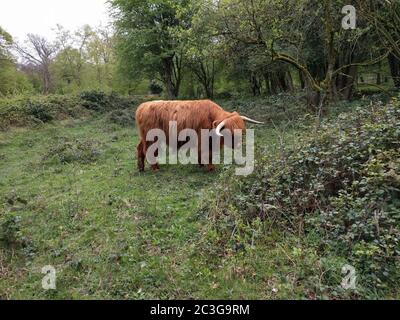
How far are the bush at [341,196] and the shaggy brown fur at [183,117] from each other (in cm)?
223

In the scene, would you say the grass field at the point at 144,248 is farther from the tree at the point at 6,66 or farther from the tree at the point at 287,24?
the tree at the point at 6,66

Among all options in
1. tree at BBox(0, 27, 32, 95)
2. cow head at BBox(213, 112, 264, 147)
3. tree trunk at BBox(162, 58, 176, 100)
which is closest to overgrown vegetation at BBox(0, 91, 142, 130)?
tree trunk at BBox(162, 58, 176, 100)

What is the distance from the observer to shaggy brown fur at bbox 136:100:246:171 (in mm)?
7867

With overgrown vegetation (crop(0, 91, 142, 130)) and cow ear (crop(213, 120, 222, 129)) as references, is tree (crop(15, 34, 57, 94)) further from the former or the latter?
cow ear (crop(213, 120, 222, 129))

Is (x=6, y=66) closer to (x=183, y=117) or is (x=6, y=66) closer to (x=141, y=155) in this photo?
(x=141, y=155)

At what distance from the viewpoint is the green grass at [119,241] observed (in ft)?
12.8

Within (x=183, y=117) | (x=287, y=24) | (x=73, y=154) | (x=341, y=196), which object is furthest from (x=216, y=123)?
(x=287, y=24)

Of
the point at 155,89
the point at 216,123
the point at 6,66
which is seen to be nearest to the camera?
the point at 216,123

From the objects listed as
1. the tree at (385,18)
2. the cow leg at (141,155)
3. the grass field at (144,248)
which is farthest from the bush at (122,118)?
the tree at (385,18)

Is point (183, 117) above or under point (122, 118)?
under

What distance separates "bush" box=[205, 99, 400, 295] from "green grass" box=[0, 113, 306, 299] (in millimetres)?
486

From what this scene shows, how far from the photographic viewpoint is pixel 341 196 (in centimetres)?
459

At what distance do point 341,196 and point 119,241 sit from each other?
3.21 metres
